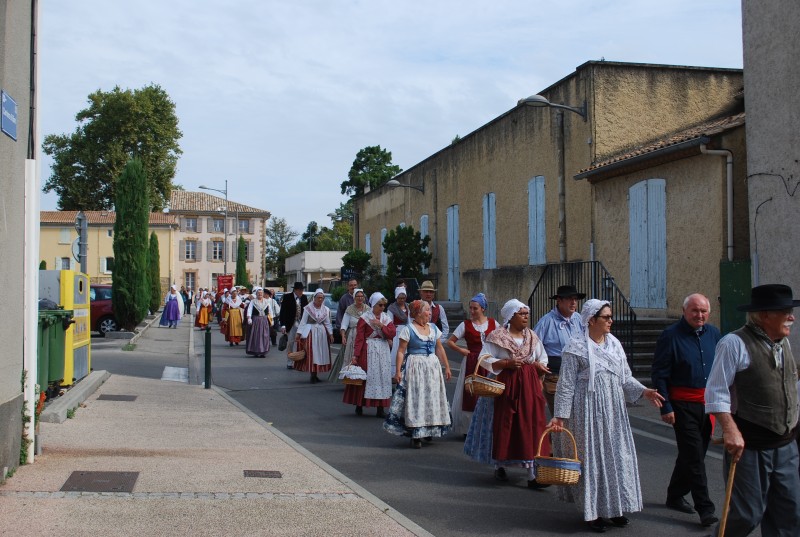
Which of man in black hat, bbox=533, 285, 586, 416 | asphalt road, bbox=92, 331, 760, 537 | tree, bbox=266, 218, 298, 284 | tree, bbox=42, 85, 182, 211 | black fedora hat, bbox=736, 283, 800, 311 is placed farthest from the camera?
tree, bbox=266, 218, 298, 284

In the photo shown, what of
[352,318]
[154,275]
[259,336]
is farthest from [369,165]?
[352,318]

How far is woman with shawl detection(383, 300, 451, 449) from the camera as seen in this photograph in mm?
9562

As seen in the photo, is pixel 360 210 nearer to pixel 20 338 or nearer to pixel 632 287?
pixel 632 287

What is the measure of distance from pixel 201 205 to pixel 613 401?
82194mm

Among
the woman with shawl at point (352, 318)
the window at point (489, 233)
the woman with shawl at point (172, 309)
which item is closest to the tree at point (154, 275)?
the woman with shawl at point (172, 309)

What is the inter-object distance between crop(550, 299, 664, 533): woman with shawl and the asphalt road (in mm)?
297

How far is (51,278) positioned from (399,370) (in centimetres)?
531

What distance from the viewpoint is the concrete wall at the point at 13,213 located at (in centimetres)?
679

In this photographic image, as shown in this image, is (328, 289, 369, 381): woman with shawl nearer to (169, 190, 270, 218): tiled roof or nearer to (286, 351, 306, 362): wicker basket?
(286, 351, 306, 362): wicker basket

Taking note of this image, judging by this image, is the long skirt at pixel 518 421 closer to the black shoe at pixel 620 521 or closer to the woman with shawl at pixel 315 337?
the black shoe at pixel 620 521

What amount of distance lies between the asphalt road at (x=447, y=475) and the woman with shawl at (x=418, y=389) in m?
0.24

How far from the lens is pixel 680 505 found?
270 inches

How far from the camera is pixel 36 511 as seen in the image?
595 centimetres

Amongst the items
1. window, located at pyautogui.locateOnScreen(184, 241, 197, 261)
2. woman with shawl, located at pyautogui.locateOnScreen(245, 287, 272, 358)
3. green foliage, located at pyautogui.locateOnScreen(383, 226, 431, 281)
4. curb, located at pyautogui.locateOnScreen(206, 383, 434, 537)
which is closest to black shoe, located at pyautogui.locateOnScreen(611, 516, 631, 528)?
curb, located at pyautogui.locateOnScreen(206, 383, 434, 537)
